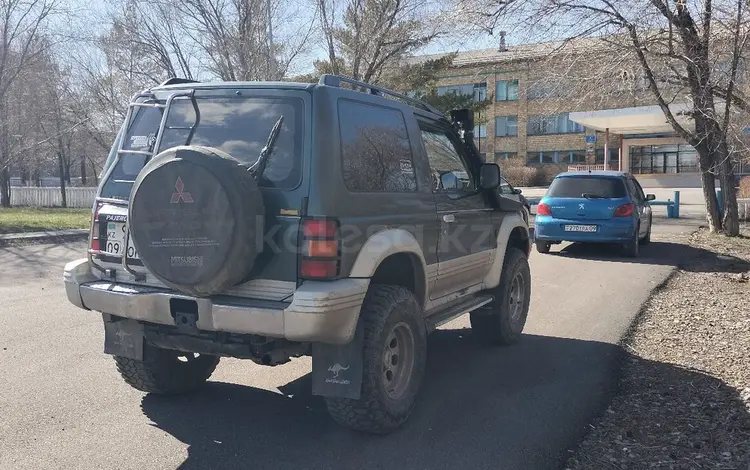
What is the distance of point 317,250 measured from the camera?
Result: 147 inches

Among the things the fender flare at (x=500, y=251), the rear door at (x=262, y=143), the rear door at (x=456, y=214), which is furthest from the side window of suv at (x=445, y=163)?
the rear door at (x=262, y=143)

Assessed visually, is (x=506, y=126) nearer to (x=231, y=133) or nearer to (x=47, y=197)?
(x=47, y=197)

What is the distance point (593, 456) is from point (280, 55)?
20.3 m

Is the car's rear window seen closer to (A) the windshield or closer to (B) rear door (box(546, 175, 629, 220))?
(B) rear door (box(546, 175, 629, 220))

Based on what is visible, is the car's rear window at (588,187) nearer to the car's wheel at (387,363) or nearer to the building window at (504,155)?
the car's wheel at (387,363)

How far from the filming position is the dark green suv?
12.2 ft

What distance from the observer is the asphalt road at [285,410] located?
12.8 ft

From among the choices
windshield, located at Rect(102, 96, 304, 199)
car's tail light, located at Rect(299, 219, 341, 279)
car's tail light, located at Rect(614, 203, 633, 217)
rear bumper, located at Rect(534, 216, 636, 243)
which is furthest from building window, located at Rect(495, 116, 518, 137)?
car's tail light, located at Rect(299, 219, 341, 279)

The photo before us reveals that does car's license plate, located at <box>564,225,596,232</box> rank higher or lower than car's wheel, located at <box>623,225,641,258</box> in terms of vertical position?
higher

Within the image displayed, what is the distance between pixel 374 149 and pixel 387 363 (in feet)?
4.55

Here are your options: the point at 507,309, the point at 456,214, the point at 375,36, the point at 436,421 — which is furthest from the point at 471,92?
the point at 436,421

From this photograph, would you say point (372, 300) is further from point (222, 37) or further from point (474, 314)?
point (222, 37)

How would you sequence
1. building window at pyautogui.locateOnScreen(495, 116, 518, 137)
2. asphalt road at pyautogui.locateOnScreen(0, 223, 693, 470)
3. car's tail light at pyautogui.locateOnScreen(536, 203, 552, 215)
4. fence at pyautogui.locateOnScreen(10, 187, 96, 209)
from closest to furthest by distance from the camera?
asphalt road at pyautogui.locateOnScreen(0, 223, 693, 470)
car's tail light at pyautogui.locateOnScreen(536, 203, 552, 215)
fence at pyautogui.locateOnScreen(10, 187, 96, 209)
building window at pyautogui.locateOnScreen(495, 116, 518, 137)

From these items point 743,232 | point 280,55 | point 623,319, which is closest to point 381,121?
point 623,319
